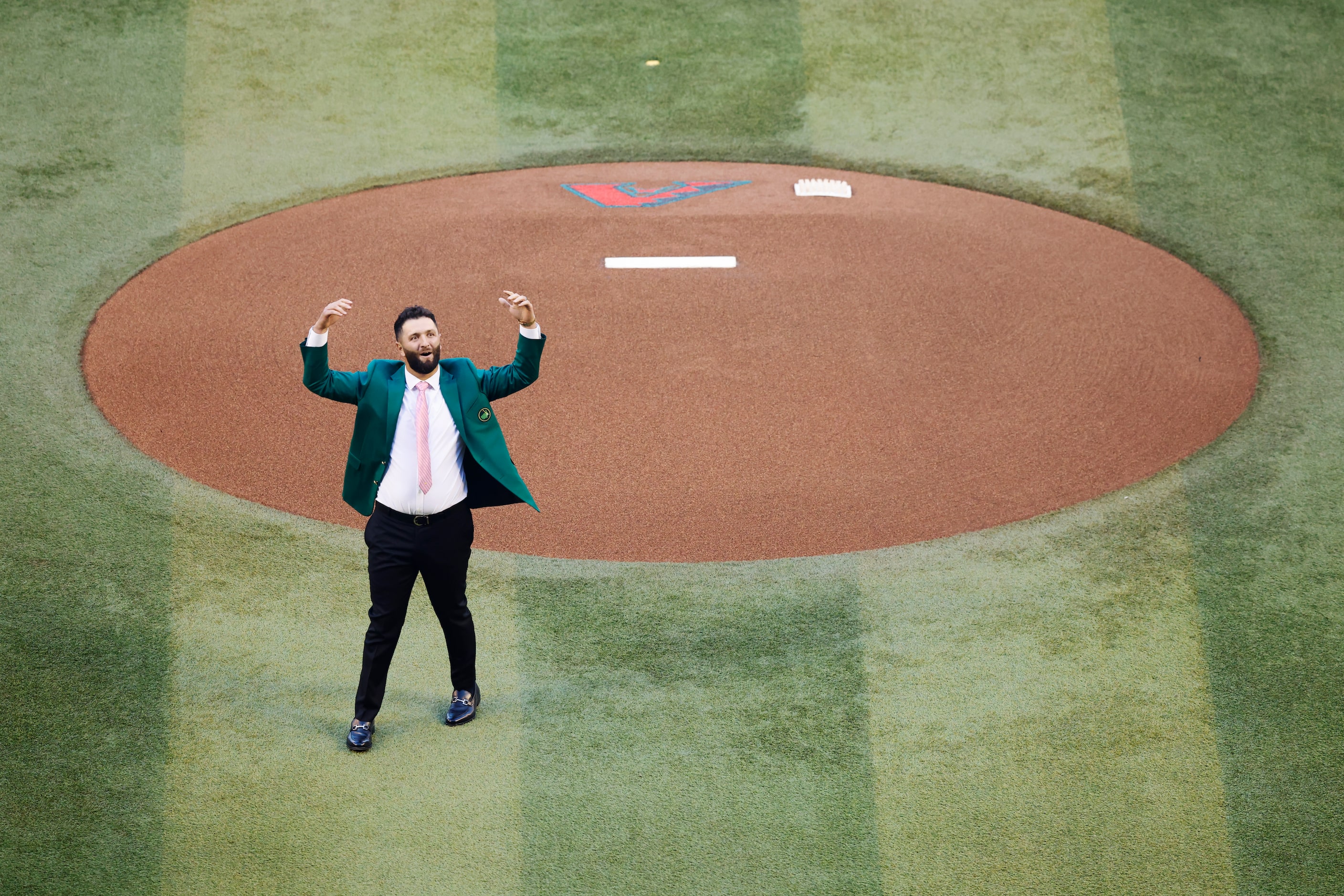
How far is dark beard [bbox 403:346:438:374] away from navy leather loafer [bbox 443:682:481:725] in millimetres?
1198

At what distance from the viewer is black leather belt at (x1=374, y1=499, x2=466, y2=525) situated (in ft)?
14.1

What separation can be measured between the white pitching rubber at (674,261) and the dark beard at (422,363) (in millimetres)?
4138

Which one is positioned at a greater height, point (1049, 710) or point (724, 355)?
point (1049, 710)

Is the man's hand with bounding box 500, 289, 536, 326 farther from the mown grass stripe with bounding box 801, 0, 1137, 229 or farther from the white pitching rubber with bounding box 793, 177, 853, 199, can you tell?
the mown grass stripe with bounding box 801, 0, 1137, 229

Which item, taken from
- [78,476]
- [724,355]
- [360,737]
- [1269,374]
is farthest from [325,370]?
[1269,374]

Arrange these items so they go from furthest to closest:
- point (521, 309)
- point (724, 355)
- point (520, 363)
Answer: point (724, 355) < point (520, 363) < point (521, 309)

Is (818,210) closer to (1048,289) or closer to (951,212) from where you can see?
(951,212)

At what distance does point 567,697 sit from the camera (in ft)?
15.9

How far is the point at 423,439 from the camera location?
167 inches

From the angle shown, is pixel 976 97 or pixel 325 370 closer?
pixel 325 370

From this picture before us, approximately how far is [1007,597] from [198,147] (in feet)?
24.2

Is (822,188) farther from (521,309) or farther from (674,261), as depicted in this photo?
(521,309)

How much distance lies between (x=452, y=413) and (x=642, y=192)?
5.36m

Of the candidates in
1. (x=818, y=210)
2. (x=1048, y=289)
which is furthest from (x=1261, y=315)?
(x=818, y=210)
